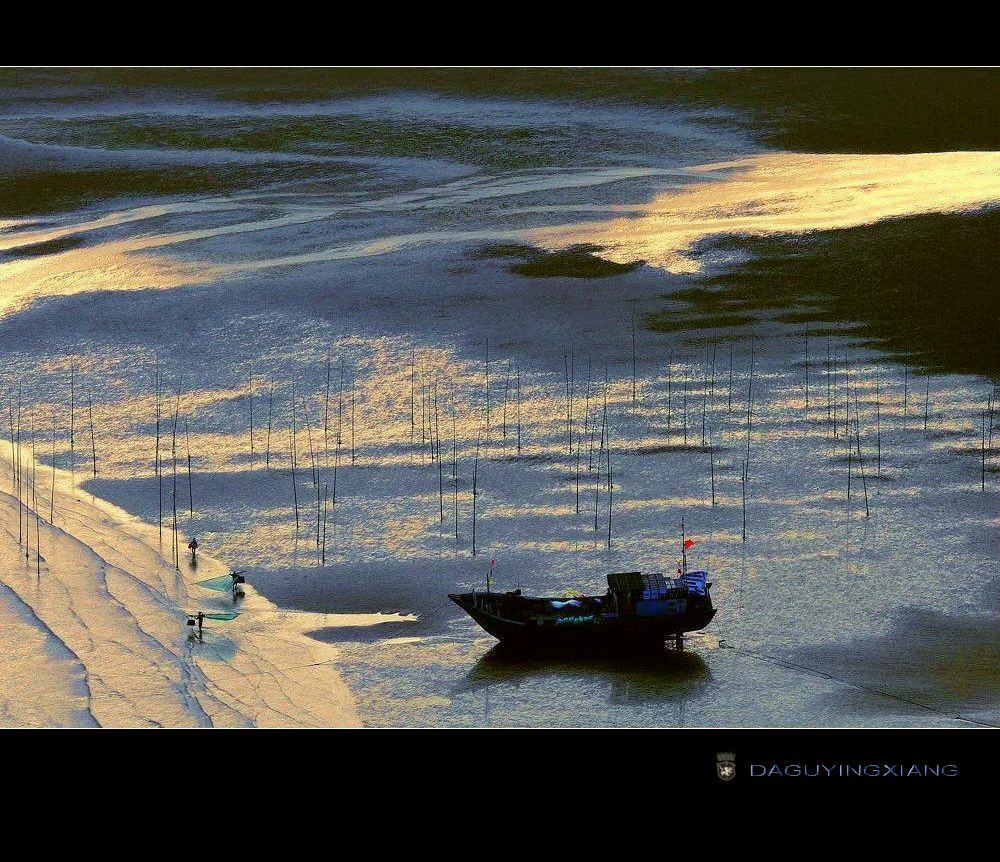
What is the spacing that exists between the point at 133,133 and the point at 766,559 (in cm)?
4427

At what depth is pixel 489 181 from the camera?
6800cm

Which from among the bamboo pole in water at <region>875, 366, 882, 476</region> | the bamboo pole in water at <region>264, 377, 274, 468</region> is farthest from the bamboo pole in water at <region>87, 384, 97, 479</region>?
the bamboo pole in water at <region>875, 366, 882, 476</region>

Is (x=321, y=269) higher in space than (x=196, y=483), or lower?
higher

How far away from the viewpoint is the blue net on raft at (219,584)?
36406mm

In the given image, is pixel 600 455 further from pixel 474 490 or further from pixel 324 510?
pixel 324 510

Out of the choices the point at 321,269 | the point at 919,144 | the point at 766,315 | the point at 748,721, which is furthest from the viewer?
the point at 919,144

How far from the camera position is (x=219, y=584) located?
120ft

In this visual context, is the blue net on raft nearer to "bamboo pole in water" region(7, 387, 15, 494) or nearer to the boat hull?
the boat hull

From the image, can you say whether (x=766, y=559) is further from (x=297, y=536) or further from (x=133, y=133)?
(x=133, y=133)

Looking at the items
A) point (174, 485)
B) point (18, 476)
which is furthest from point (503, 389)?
point (18, 476)

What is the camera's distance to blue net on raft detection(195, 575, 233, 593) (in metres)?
36.4

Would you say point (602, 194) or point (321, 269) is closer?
point (321, 269)

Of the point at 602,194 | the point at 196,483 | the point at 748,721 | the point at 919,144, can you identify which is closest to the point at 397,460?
the point at 196,483

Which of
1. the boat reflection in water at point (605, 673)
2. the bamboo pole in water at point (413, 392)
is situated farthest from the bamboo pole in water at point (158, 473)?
the boat reflection in water at point (605, 673)
